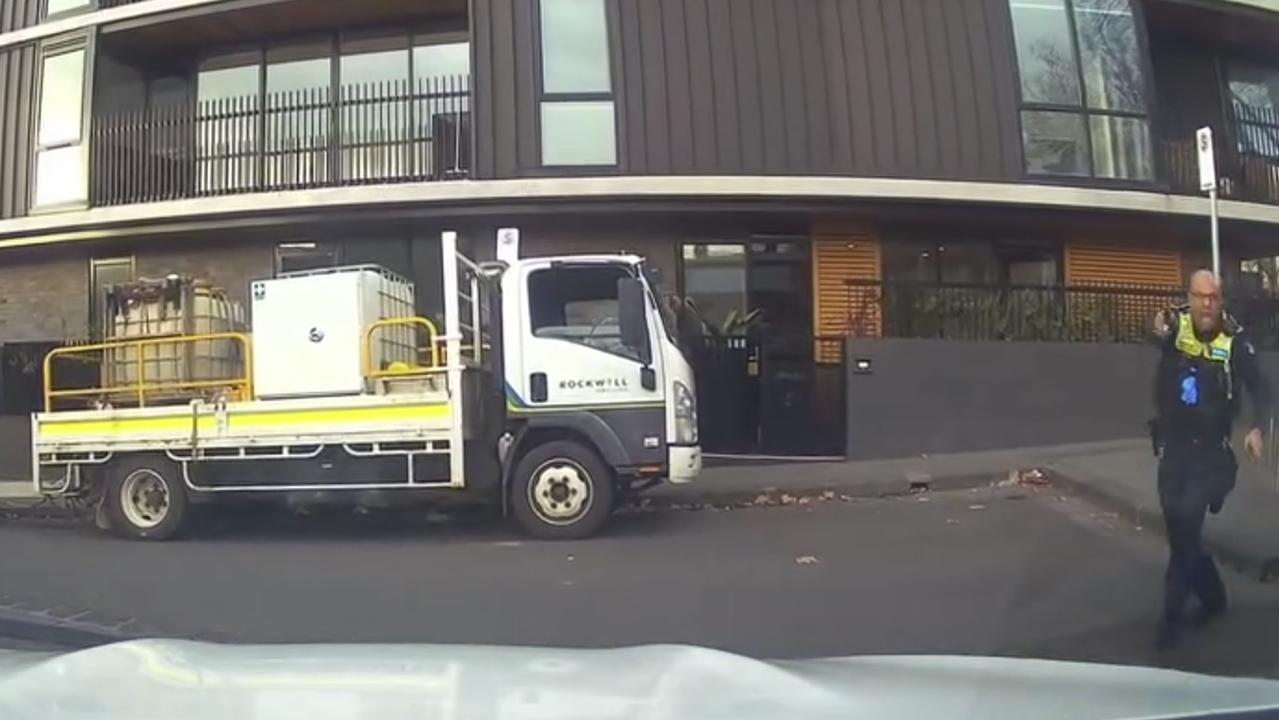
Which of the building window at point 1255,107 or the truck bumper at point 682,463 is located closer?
the truck bumper at point 682,463

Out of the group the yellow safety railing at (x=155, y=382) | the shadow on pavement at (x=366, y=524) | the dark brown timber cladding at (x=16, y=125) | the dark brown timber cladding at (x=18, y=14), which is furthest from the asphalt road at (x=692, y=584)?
the dark brown timber cladding at (x=18, y=14)

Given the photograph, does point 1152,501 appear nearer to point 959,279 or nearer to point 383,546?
point 383,546

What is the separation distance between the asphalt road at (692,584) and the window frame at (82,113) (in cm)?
781

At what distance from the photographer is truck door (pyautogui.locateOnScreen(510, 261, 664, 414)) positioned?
34.5ft

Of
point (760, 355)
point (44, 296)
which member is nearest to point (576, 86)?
point (760, 355)

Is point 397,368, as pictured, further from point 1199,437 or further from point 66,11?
point 66,11

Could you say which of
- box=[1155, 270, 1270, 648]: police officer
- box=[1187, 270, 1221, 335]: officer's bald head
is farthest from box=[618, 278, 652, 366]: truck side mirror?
box=[1187, 270, 1221, 335]: officer's bald head

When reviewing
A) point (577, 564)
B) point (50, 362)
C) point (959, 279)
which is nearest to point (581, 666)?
point (577, 564)

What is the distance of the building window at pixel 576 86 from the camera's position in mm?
15719

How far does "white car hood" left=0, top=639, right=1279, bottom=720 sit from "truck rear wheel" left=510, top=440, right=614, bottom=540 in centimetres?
671

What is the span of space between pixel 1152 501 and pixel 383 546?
6.01 meters

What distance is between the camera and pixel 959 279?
1700 centimetres

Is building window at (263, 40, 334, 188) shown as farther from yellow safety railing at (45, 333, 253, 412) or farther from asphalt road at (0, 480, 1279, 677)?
asphalt road at (0, 480, 1279, 677)

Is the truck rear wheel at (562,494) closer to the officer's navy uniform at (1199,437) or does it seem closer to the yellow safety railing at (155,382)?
the yellow safety railing at (155,382)
